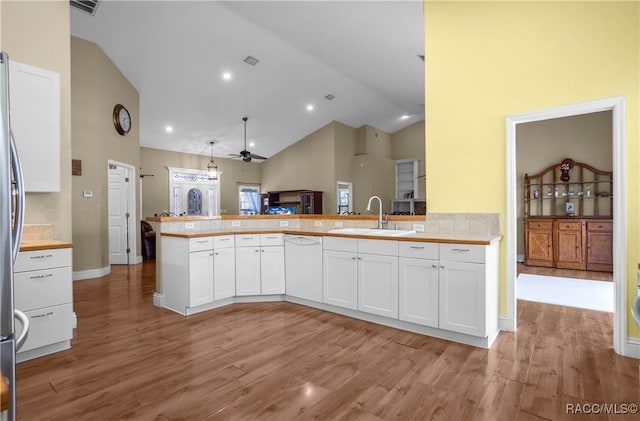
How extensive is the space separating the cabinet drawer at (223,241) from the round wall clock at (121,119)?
11.7 ft

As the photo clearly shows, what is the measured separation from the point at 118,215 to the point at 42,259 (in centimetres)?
424

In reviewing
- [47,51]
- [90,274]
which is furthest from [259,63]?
[90,274]

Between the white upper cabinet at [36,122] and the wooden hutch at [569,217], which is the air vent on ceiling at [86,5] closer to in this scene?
the white upper cabinet at [36,122]

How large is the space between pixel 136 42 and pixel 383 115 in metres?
6.16

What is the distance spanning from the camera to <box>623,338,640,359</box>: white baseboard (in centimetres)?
243

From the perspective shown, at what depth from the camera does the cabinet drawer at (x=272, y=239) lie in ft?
12.5

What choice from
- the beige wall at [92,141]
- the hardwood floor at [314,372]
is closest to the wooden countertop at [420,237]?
the hardwood floor at [314,372]

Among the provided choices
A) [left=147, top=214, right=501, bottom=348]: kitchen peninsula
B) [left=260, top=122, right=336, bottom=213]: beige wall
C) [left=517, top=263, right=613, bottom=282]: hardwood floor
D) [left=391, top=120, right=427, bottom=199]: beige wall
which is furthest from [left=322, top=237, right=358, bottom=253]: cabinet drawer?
[left=391, top=120, right=427, bottom=199]: beige wall

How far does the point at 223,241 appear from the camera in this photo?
3.66m

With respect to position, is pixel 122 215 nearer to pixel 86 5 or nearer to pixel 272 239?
pixel 86 5

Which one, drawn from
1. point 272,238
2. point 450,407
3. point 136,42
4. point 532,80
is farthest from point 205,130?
point 450,407

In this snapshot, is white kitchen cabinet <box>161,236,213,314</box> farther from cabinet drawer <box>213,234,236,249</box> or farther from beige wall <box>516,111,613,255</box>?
beige wall <box>516,111,613,255</box>

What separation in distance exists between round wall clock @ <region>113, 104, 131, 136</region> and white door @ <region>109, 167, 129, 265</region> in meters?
0.76

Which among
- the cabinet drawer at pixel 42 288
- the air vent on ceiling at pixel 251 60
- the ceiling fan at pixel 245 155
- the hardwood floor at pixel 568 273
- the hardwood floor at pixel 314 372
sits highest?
the air vent on ceiling at pixel 251 60
